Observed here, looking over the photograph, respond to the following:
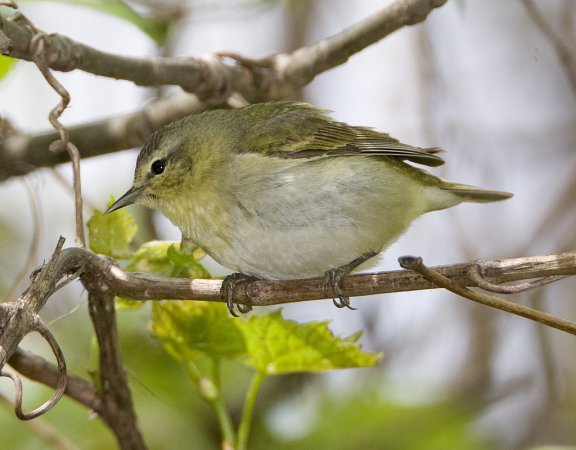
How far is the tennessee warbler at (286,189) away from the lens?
265cm

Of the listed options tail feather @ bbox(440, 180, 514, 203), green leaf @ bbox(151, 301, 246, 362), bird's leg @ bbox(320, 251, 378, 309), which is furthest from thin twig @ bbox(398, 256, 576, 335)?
tail feather @ bbox(440, 180, 514, 203)

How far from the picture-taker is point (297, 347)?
2.30 metres

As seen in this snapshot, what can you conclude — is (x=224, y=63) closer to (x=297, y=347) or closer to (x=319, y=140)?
(x=319, y=140)

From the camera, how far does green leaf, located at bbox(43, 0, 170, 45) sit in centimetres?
262

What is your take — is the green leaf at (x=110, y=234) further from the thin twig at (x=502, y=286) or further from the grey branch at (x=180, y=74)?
the thin twig at (x=502, y=286)

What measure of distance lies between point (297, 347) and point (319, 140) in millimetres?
973

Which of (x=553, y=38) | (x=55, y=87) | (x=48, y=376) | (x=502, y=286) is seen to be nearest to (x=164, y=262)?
(x=48, y=376)

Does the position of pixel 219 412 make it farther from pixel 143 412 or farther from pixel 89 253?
pixel 143 412

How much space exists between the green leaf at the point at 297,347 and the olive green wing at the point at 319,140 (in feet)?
2.61

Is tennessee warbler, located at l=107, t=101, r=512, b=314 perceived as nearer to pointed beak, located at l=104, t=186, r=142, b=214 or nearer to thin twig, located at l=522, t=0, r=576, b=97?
pointed beak, located at l=104, t=186, r=142, b=214

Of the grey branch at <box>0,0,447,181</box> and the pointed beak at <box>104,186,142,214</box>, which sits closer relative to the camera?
the grey branch at <box>0,0,447,181</box>

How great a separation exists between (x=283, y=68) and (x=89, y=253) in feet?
4.39

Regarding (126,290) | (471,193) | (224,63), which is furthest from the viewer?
(471,193)

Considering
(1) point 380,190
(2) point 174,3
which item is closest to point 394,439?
(1) point 380,190
